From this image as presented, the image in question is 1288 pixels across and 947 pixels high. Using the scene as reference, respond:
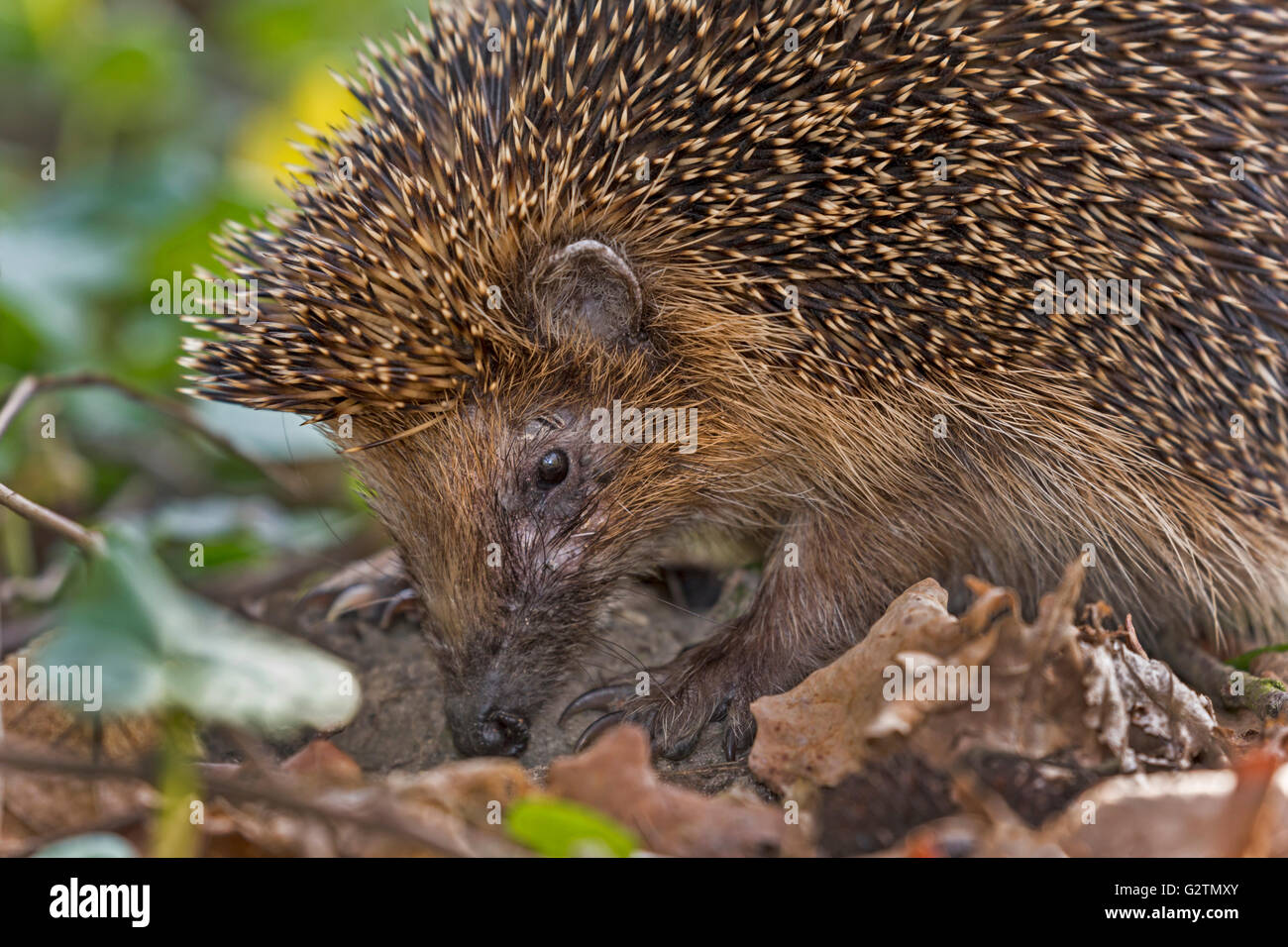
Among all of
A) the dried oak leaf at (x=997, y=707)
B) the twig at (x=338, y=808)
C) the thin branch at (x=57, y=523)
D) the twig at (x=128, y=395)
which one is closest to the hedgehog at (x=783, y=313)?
the twig at (x=128, y=395)

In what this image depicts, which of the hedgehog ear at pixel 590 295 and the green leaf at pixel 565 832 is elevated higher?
the hedgehog ear at pixel 590 295

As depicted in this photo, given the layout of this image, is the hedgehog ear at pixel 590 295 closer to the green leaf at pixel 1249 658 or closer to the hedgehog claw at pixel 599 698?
the hedgehog claw at pixel 599 698

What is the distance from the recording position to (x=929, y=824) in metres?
2.87

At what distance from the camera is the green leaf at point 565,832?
263 cm

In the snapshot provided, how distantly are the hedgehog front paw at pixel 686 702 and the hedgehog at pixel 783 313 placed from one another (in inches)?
0.6

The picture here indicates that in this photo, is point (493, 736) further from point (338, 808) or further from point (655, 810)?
point (338, 808)

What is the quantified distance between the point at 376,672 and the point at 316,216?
5.83 ft

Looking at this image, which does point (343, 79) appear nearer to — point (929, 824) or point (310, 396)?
point (310, 396)

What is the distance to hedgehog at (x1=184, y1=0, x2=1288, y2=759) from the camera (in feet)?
13.8

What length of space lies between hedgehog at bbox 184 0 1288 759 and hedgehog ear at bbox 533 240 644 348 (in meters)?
0.01

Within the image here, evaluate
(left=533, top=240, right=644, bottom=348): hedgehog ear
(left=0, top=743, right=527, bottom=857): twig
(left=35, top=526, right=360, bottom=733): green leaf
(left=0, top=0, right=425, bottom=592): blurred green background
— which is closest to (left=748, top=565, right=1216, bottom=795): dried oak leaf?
(left=0, top=743, right=527, bottom=857): twig

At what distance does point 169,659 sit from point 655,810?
118 cm

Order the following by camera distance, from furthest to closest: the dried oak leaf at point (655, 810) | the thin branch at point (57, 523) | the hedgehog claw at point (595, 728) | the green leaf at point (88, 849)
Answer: the hedgehog claw at point (595, 728) < the thin branch at point (57, 523) < the dried oak leaf at point (655, 810) < the green leaf at point (88, 849)
